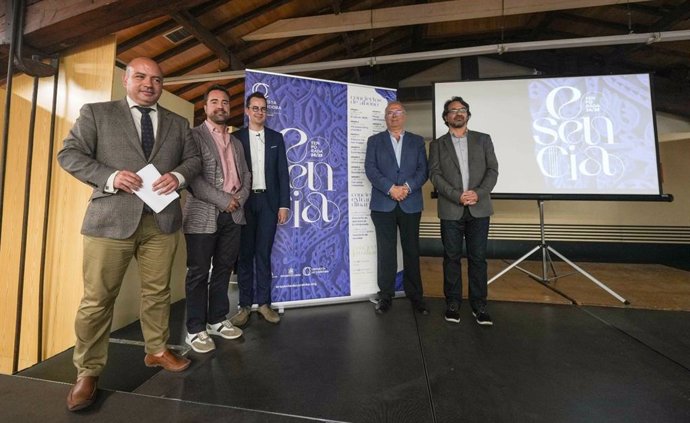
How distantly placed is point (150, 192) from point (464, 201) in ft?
6.78

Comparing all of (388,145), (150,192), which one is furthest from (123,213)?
(388,145)

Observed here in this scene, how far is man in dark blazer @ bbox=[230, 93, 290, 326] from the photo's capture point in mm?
2178

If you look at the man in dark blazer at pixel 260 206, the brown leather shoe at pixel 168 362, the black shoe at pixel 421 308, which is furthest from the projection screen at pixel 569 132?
the brown leather shoe at pixel 168 362

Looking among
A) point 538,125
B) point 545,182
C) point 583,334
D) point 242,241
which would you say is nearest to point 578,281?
point 545,182

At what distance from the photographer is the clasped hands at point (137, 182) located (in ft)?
4.36

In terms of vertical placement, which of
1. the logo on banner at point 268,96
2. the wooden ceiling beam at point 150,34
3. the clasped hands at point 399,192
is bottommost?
the clasped hands at point 399,192

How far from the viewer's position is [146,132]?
59.2 inches

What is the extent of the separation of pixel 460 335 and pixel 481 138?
1572 millimetres

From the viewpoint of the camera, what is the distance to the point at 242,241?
85.6 inches

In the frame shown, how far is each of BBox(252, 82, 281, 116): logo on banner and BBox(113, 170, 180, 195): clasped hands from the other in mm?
1294

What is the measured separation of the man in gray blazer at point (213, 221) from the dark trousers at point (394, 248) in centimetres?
117

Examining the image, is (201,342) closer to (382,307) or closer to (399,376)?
(399,376)

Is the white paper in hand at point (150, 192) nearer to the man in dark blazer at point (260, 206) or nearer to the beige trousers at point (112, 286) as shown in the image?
the beige trousers at point (112, 286)

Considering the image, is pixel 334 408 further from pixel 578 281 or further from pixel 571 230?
pixel 571 230
